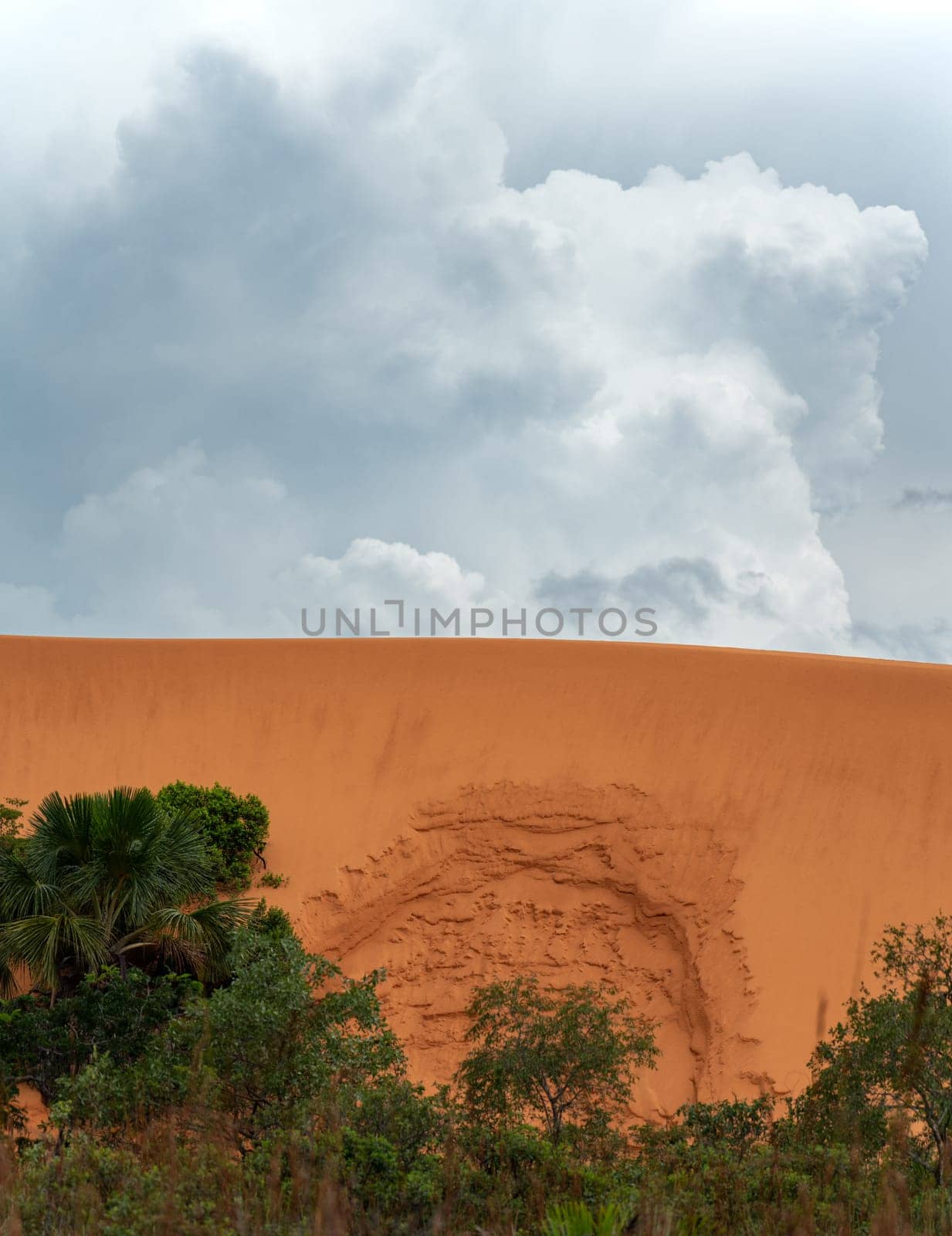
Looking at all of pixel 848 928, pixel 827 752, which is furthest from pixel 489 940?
pixel 827 752

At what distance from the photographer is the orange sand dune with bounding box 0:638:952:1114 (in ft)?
57.8

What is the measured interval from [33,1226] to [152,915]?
8.09m

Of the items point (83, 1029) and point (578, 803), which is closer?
point (83, 1029)

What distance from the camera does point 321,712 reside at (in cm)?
2375

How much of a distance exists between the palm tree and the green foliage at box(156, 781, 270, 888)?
3.85m

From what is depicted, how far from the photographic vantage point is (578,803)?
2011 centimetres

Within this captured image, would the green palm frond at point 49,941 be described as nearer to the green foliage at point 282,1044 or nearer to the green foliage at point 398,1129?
the green foliage at point 398,1129

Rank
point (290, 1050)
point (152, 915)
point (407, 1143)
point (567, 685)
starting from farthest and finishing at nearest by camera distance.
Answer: point (567, 685) < point (152, 915) < point (290, 1050) < point (407, 1143)

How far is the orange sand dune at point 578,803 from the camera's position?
57.8 ft

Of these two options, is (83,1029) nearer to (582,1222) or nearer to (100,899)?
(100,899)

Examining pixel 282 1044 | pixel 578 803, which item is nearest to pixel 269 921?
pixel 578 803

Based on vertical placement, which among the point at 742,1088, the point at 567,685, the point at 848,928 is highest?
the point at 567,685

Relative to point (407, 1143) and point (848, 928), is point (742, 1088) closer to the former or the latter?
point (848, 928)

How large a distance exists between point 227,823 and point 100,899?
16.9 feet
